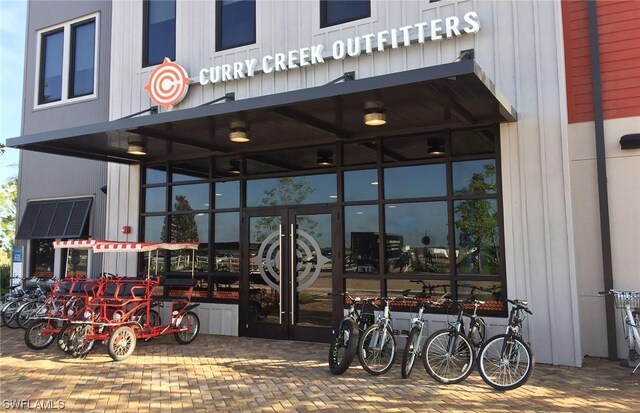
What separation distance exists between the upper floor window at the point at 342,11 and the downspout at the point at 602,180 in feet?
11.1

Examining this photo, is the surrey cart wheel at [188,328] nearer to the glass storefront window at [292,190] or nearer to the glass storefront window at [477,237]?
the glass storefront window at [292,190]

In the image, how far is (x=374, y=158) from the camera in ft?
27.4

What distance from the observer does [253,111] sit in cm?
685

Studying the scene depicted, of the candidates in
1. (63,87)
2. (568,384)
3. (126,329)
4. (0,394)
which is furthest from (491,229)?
(63,87)

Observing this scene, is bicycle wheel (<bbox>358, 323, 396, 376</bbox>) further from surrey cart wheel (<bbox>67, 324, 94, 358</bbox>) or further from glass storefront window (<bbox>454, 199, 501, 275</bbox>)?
surrey cart wheel (<bbox>67, 324, 94, 358</bbox>)

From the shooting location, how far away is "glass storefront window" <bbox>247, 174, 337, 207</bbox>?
28.6ft

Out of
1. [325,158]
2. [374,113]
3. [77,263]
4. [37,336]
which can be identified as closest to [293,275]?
[325,158]

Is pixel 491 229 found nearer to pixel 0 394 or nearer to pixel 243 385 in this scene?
pixel 243 385

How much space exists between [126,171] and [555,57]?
819 centimetres

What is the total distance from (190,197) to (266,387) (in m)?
5.15

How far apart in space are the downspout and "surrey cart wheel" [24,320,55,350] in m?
8.49

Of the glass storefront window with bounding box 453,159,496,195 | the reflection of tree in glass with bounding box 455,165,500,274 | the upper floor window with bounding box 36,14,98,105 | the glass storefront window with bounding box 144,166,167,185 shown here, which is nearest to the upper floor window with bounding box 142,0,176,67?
the glass storefront window with bounding box 144,166,167,185

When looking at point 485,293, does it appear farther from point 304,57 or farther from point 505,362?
point 304,57

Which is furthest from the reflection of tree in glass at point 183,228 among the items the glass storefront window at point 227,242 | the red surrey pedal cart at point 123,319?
the red surrey pedal cart at point 123,319
